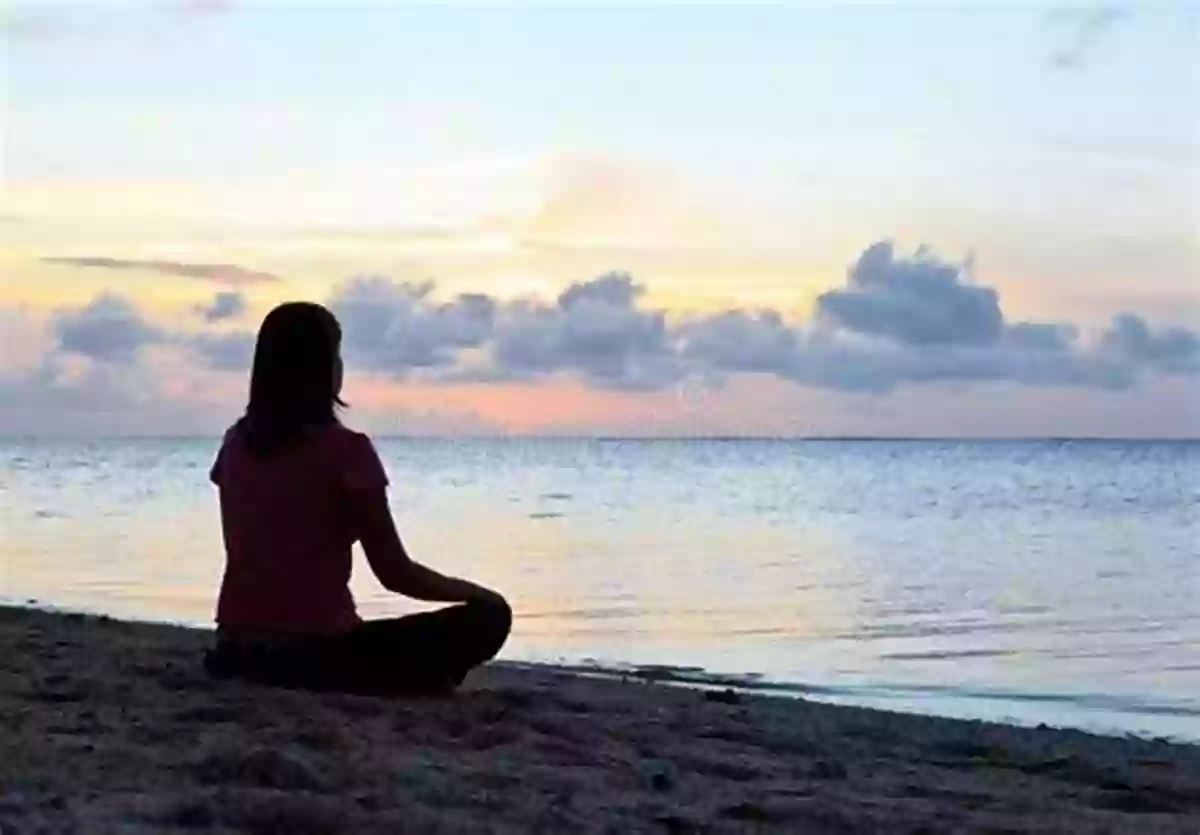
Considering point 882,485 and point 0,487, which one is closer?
point 0,487

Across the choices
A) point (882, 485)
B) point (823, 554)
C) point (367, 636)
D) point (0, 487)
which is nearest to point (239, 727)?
point (367, 636)

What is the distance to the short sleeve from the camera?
5.79 m

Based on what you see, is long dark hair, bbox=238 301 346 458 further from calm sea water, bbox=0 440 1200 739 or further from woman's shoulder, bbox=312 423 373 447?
calm sea water, bbox=0 440 1200 739

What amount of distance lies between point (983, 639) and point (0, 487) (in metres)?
34.3

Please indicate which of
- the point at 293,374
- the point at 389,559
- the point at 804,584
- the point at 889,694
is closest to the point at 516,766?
the point at 389,559

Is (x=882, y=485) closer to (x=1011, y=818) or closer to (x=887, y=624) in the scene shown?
(x=887, y=624)

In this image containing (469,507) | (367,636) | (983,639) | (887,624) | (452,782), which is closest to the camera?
(452,782)

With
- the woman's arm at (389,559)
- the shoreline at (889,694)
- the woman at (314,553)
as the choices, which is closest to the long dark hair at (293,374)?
the woman at (314,553)

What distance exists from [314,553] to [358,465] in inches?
15.6

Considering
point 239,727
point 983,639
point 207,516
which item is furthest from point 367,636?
point 207,516

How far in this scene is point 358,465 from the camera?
581 cm

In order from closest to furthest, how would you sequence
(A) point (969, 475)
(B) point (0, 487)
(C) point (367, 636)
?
(C) point (367, 636) < (B) point (0, 487) < (A) point (969, 475)

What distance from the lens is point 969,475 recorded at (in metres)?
64.9

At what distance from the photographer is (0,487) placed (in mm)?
42625
